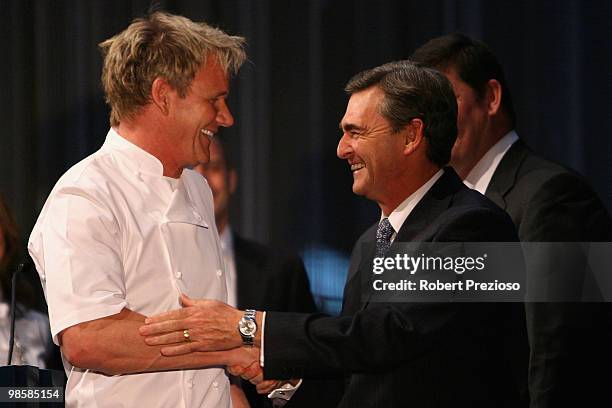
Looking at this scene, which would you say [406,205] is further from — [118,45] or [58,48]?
[58,48]

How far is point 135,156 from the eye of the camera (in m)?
2.04

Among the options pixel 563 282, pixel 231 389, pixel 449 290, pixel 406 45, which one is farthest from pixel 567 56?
pixel 231 389

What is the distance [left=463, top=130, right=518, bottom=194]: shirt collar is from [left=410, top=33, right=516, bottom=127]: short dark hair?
0.07 meters

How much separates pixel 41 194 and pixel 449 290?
Result: 1892 millimetres

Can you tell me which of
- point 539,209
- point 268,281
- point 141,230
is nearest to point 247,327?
point 141,230

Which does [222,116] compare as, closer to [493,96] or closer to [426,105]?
[426,105]

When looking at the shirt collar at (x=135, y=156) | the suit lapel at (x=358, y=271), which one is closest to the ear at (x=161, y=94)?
the shirt collar at (x=135, y=156)

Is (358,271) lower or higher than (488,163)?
lower

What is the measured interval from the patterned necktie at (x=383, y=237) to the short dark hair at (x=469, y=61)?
778 millimetres

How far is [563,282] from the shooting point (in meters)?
2.86

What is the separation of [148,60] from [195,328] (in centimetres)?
58

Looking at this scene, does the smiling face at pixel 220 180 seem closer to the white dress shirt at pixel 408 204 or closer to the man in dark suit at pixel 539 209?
the man in dark suit at pixel 539 209

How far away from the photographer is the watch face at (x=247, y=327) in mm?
2146

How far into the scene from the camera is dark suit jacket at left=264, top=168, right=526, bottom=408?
2127 mm
